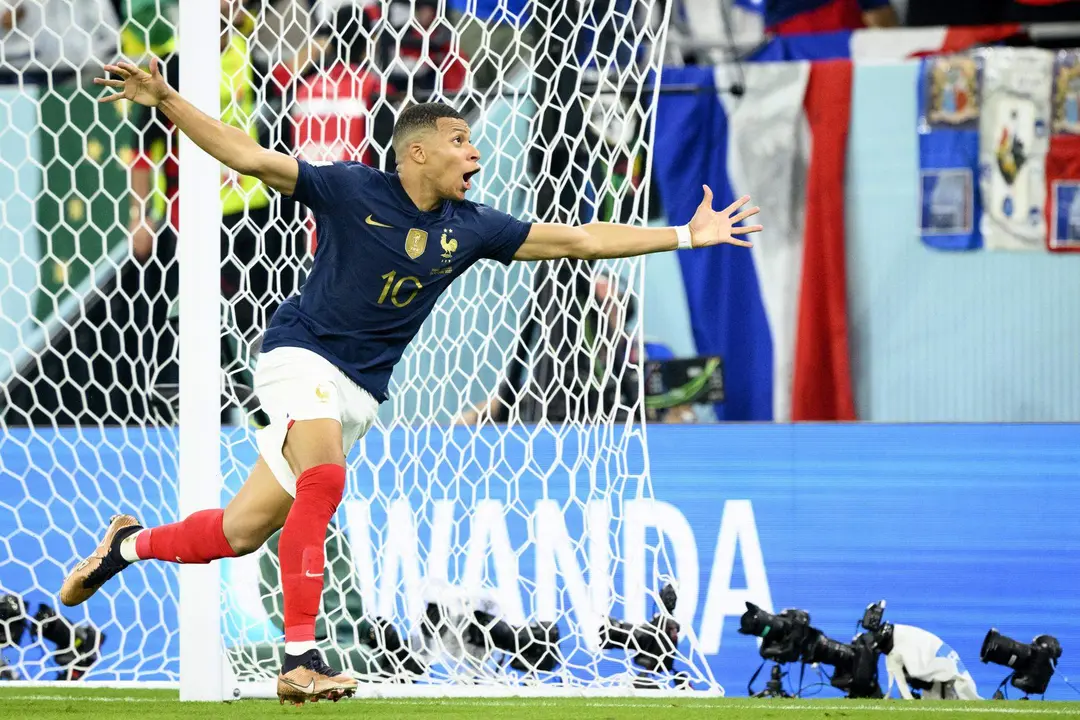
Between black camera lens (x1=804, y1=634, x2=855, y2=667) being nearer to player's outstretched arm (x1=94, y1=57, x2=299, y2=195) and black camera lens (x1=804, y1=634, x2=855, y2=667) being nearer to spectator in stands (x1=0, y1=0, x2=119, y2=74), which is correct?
player's outstretched arm (x1=94, y1=57, x2=299, y2=195)

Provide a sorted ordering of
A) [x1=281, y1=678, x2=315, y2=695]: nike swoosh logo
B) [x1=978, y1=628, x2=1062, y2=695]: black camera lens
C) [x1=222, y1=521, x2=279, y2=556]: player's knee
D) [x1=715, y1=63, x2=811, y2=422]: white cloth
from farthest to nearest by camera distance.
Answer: [x1=715, y1=63, x2=811, y2=422]: white cloth
[x1=978, y1=628, x2=1062, y2=695]: black camera lens
[x1=222, y1=521, x2=279, y2=556]: player's knee
[x1=281, y1=678, x2=315, y2=695]: nike swoosh logo

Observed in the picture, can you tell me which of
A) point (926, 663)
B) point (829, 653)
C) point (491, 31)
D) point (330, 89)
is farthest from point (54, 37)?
point (926, 663)

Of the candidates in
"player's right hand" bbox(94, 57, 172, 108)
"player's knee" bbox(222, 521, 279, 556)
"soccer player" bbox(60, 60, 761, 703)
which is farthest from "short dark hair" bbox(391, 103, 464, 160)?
"player's knee" bbox(222, 521, 279, 556)

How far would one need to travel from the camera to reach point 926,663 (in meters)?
5.28

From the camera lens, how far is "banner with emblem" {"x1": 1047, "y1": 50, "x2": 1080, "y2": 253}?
652 centimetres

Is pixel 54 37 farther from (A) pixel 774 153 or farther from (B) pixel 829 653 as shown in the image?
(B) pixel 829 653

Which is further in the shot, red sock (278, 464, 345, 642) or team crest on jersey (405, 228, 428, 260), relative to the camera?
team crest on jersey (405, 228, 428, 260)

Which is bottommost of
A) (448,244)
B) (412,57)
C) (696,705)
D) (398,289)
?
(696,705)

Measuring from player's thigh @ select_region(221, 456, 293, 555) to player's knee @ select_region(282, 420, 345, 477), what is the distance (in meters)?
0.15

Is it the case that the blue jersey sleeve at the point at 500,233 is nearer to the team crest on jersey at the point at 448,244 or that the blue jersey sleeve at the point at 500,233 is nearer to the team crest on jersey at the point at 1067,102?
the team crest on jersey at the point at 448,244

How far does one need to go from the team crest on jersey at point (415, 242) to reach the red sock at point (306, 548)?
23.9 inches

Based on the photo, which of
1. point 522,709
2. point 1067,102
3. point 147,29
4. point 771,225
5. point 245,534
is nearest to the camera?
point 245,534

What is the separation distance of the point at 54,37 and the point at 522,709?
3.95m

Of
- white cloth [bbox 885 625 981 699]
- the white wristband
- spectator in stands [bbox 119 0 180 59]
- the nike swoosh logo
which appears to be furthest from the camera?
spectator in stands [bbox 119 0 180 59]
